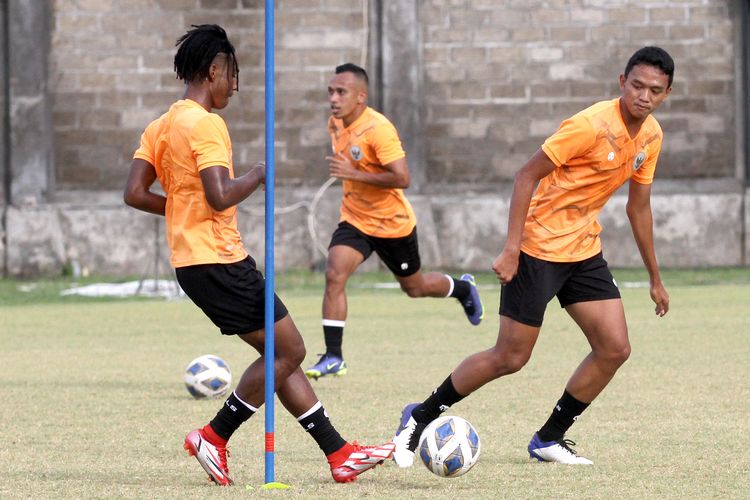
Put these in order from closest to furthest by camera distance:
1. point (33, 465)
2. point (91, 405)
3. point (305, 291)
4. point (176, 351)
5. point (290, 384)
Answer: point (290, 384)
point (33, 465)
point (91, 405)
point (176, 351)
point (305, 291)

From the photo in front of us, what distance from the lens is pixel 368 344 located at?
41.7 feet

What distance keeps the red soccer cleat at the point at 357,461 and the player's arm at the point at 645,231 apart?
178 centimetres

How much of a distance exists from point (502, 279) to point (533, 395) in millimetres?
2788

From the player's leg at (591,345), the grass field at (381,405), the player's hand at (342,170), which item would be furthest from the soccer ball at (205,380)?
the player's leg at (591,345)

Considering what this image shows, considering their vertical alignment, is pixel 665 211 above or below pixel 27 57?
below

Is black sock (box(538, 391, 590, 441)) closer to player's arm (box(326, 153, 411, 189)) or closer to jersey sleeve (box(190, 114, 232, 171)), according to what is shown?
jersey sleeve (box(190, 114, 232, 171))

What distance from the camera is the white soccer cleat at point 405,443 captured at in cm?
678

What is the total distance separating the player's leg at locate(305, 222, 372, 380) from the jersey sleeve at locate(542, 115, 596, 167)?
382cm

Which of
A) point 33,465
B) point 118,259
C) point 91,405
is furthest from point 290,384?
point 118,259

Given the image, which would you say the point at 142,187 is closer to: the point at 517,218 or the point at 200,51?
the point at 200,51

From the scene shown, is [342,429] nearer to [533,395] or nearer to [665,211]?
[533,395]

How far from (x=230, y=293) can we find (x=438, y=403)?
134 centimetres

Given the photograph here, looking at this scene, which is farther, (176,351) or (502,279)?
(176,351)

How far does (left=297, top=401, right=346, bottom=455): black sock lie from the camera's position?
6.29 m
